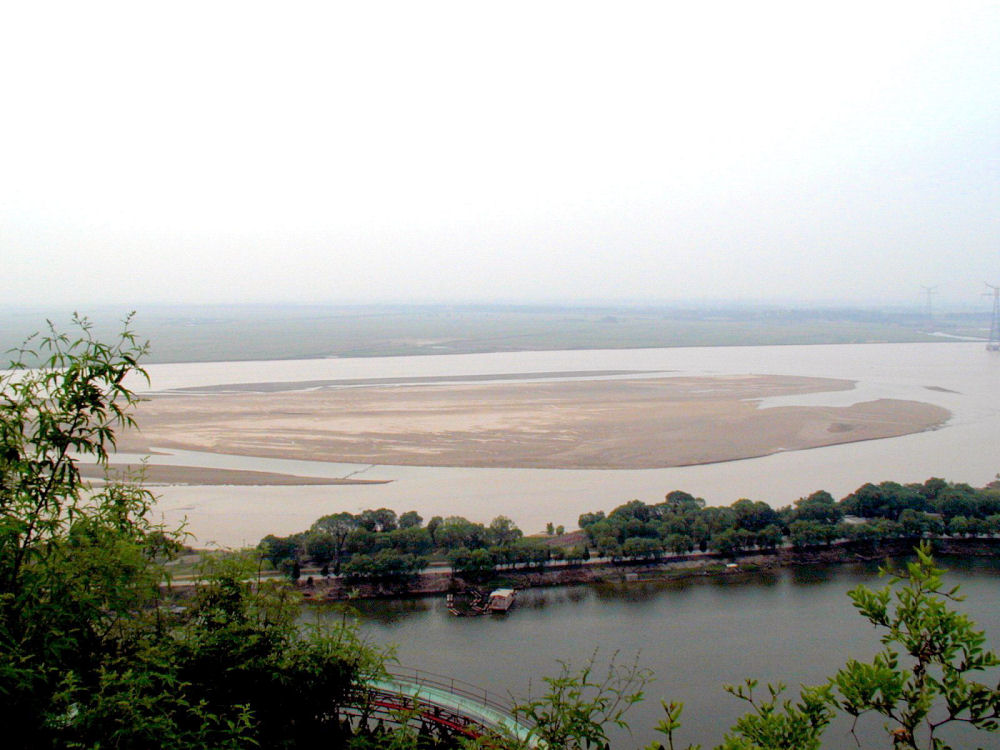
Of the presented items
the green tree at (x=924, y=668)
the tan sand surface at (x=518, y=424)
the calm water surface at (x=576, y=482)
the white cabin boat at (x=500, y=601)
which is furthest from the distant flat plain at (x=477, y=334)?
the green tree at (x=924, y=668)

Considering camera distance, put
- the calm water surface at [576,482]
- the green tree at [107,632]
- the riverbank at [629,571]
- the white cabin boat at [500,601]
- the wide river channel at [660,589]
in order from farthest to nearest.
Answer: the calm water surface at [576,482] < the riverbank at [629,571] < the white cabin boat at [500,601] < the wide river channel at [660,589] < the green tree at [107,632]

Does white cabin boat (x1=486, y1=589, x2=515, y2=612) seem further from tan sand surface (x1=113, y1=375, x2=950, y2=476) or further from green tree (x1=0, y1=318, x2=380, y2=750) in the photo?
green tree (x1=0, y1=318, x2=380, y2=750)

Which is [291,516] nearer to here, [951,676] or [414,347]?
[951,676]

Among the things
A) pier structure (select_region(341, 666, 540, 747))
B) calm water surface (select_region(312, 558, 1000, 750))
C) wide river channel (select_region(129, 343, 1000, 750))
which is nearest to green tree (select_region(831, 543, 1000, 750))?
pier structure (select_region(341, 666, 540, 747))

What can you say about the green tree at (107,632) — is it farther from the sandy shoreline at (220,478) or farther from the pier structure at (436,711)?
the sandy shoreline at (220,478)

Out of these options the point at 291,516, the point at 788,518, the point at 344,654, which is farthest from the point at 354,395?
the point at 344,654

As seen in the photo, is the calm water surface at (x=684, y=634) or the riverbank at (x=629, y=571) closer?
the calm water surface at (x=684, y=634)

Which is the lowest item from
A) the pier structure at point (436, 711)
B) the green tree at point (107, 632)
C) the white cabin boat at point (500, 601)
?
the white cabin boat at point (500, 601)
